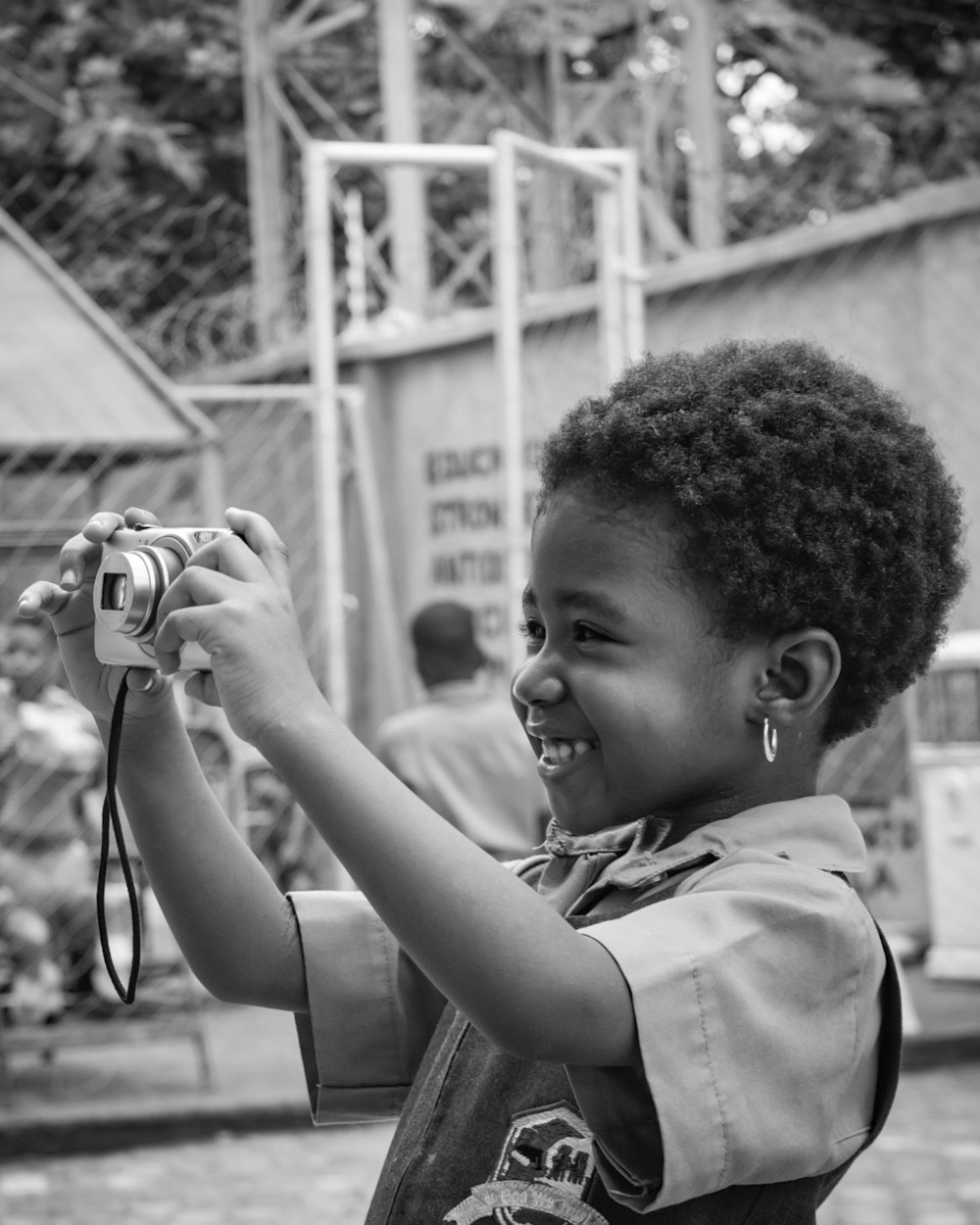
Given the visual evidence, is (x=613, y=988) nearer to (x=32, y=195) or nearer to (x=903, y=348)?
(x=903, y=348)

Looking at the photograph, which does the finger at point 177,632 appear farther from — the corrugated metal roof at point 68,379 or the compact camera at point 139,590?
the corrugated metal roof at point 68,379

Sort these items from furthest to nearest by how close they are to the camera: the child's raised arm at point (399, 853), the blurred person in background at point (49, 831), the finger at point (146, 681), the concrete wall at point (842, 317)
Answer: the concrete wall at point (842, 317) < the blurred person in background at point (49, 831) < the finger at point (146, 681) < the child's raised arm at point (399, 853)

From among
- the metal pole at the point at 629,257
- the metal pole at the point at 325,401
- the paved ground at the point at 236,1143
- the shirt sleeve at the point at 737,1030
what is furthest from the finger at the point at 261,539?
the metal pole at the point at 629,257

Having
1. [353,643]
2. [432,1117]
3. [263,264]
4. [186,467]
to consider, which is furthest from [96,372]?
[432,1117]

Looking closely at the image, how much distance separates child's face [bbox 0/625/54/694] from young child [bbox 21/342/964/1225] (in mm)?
4793

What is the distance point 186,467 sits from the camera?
6.62 meters

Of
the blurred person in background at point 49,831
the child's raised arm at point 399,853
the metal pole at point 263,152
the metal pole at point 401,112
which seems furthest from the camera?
the metal pole at point 263,152

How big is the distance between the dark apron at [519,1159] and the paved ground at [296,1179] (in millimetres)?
3037

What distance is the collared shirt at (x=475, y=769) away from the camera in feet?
17.0

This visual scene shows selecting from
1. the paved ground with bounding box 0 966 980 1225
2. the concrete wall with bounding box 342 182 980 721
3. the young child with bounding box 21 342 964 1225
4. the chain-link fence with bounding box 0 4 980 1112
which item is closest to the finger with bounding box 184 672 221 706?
the young child with bounding box 21 342 964 1225

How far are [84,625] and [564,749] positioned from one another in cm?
40

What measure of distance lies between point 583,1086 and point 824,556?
0.40 metres

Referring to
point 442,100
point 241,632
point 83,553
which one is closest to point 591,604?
point 241,632

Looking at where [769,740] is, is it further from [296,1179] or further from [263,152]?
[263,152]
